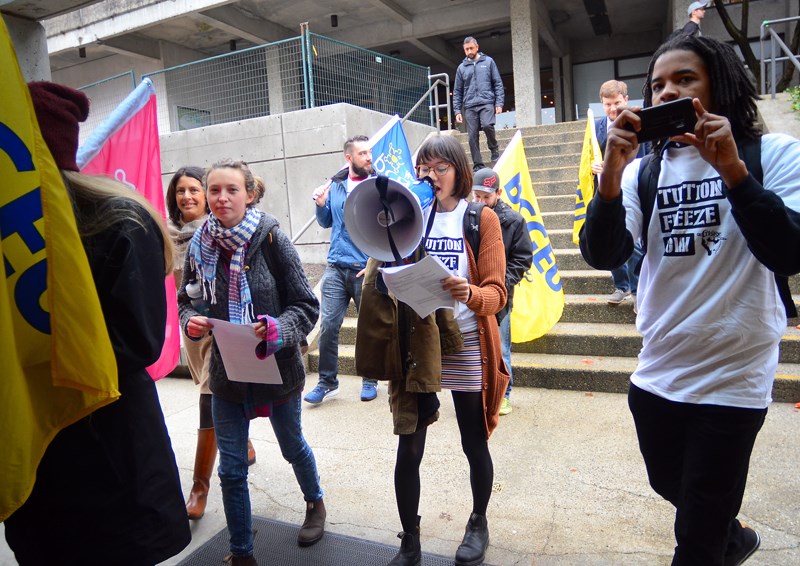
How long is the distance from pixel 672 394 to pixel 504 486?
6.05 ft

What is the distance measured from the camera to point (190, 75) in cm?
1010

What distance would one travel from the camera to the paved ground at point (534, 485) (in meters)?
2.81

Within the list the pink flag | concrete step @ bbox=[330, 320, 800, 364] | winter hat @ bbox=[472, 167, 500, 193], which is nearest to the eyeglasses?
the pink flag

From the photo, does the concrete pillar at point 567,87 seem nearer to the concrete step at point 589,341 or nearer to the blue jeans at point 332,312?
the concrete step at point 589,341

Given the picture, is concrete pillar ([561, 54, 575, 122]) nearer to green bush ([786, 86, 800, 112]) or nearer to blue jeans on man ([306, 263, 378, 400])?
green bush ([786, 86, 800, 112])

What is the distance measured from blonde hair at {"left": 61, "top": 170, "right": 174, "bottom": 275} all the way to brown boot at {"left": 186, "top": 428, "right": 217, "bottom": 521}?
6.29 ft

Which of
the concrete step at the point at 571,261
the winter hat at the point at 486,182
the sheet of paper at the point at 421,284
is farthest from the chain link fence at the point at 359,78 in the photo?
the sheet of paper at the point at 421,284

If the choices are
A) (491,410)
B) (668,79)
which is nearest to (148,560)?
(491,410)

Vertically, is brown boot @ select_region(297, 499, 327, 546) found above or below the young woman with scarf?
below

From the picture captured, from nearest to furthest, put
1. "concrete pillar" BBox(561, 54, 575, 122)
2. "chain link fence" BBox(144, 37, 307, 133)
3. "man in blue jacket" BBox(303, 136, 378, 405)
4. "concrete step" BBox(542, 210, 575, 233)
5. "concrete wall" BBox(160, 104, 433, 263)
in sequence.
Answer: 1. "man in blue jacket" BBox(303, 136, 378, 405)
2. "concrete step" BBox(542, 210, 575, 233)
3. "concrete wall" BBox(160, 104, 433, 263)
4. "chain link fence" BBox(144, 37, 307, 133)
5. "concrete pillar" BBox(561, 54, 575, 122)

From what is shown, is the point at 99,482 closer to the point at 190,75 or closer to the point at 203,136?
the point at 203,136

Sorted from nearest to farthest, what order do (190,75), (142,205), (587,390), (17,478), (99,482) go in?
1. (17,478)
2. (99,482)
3. (142,205)
4. (587,390)
5. (190,75)

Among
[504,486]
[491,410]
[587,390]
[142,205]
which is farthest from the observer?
[587,390]

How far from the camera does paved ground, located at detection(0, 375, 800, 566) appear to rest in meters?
2.81
